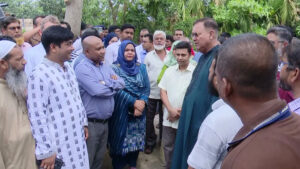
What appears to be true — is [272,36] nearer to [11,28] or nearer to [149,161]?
[149,161]

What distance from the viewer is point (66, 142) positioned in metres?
2.62

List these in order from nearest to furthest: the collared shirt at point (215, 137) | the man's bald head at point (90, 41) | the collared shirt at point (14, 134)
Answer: the collared shirt at point (215, 137)
the collared shirt at point (14, 134)
the man's bald head at point (90, 41)

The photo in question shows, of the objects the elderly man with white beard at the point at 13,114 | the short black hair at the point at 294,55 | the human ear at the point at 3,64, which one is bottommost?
the elderly man with white beard at the point at 13,114

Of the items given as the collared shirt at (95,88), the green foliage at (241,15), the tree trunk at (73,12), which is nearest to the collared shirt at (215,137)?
the collared shirt at (95,88)

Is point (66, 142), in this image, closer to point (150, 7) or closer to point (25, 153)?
point (25, 153)

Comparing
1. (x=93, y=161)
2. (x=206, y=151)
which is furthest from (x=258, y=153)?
(x=93, y=161)

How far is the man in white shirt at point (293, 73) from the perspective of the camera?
1.95 meters

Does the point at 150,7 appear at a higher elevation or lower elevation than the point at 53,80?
higher

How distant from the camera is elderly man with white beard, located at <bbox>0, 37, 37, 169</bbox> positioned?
221 centimetres

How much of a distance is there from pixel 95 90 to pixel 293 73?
1.94 meters

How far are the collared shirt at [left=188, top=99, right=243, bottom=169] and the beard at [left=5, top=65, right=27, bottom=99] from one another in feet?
4.92

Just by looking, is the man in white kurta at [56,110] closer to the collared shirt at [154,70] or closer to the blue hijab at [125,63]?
the blue hijab at [125,63]

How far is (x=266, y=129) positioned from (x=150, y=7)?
28.9ft

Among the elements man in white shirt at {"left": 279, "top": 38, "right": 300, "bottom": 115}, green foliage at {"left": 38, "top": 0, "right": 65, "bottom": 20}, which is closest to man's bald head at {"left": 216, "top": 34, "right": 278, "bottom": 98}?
man in white shirt at {"left": 279, "top": 38, "right": 300, "bottom": 115}
